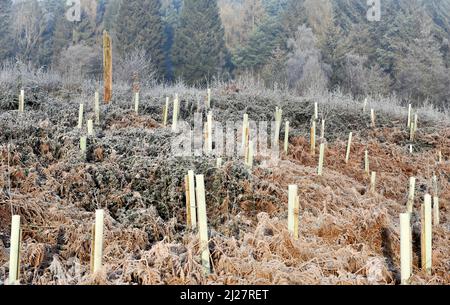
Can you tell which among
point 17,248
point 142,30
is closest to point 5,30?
point 142,30

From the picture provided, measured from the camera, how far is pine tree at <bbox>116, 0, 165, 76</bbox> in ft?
75.8

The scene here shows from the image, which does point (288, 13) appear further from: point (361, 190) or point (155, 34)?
point (361, 190)

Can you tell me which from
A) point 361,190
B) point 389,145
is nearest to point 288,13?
point 389,145

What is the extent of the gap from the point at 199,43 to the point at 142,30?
120 inches

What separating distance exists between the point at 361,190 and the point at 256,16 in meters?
23.3

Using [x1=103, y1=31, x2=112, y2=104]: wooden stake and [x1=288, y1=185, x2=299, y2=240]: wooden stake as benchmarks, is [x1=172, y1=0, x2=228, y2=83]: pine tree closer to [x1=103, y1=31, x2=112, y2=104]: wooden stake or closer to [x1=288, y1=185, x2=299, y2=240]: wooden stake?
[x1=103, y1=31, x2=112, y2=104]: wooden stake

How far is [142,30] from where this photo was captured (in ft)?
76.8

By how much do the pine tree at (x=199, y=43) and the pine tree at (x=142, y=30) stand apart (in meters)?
0.90

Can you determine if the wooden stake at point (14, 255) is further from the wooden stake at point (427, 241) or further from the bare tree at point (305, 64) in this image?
the bare tree at point (305, 64)

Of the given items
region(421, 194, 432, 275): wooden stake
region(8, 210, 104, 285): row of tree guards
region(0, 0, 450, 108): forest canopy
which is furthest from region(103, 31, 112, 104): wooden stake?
region(0, 0, 450, 108): forest canopy

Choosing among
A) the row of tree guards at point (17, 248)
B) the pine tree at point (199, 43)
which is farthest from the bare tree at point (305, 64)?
the row of tree guards at point (17, 248)

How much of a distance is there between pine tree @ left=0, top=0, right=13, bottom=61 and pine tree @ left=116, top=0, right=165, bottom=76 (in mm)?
5389

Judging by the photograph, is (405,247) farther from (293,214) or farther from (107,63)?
(107,63)

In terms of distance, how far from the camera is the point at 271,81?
20.8m
